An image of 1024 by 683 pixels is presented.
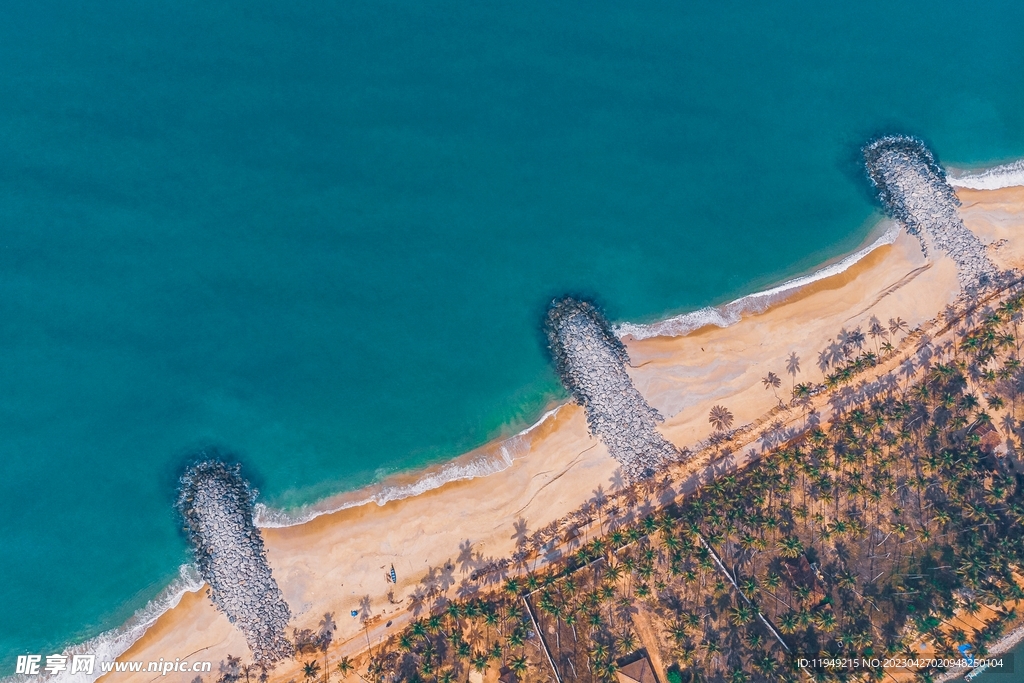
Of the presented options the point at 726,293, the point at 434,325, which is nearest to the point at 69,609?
the point at 434,325

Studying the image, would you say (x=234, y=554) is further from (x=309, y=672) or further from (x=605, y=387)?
(x=605, y=387)

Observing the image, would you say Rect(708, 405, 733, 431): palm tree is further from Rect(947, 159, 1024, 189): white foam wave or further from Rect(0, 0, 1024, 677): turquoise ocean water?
Rect(947, 159, 1024, 189): white foam wave

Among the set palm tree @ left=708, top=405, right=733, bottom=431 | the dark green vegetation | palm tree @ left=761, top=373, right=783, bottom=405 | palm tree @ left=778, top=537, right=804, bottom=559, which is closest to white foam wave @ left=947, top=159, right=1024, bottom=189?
the dark green vegetation

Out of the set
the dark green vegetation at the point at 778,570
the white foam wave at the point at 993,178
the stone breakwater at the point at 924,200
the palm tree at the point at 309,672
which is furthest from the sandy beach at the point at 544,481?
the dark green vegetation at the point at 778,570

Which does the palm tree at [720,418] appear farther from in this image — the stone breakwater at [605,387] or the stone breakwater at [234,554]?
the stone breakwater at [234,554]

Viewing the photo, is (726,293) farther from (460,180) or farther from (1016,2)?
(1016,2)
